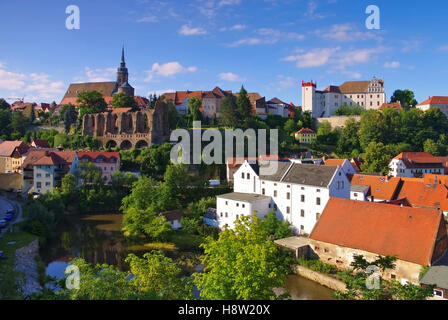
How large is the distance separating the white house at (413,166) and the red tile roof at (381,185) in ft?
72.0

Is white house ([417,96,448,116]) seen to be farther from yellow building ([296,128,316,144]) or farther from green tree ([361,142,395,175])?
green tree ([361,142,395,175])

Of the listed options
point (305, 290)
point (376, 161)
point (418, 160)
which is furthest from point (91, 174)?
point (418, 160)

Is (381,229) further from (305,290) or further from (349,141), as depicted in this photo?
(349,141)

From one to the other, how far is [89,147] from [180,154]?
68.0 feet

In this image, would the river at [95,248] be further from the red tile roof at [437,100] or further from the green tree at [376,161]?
the red tile roof at [437,100]

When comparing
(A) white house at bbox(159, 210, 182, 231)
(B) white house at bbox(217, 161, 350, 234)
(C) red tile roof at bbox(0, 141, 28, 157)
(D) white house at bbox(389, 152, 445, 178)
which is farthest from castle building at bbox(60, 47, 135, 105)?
(D) white house at bbox(389, 152, 445, 178)

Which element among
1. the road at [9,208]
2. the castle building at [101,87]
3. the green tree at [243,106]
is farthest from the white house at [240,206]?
the castle building at [101,87]

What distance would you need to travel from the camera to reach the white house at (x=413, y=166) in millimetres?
62250

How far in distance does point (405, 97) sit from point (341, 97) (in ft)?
64.1

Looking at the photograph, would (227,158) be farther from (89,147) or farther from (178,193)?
(89,147)

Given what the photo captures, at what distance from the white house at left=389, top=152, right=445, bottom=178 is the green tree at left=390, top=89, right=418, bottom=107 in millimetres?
40514

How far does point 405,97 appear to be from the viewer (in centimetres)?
10100

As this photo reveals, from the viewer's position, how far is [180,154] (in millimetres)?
61781
